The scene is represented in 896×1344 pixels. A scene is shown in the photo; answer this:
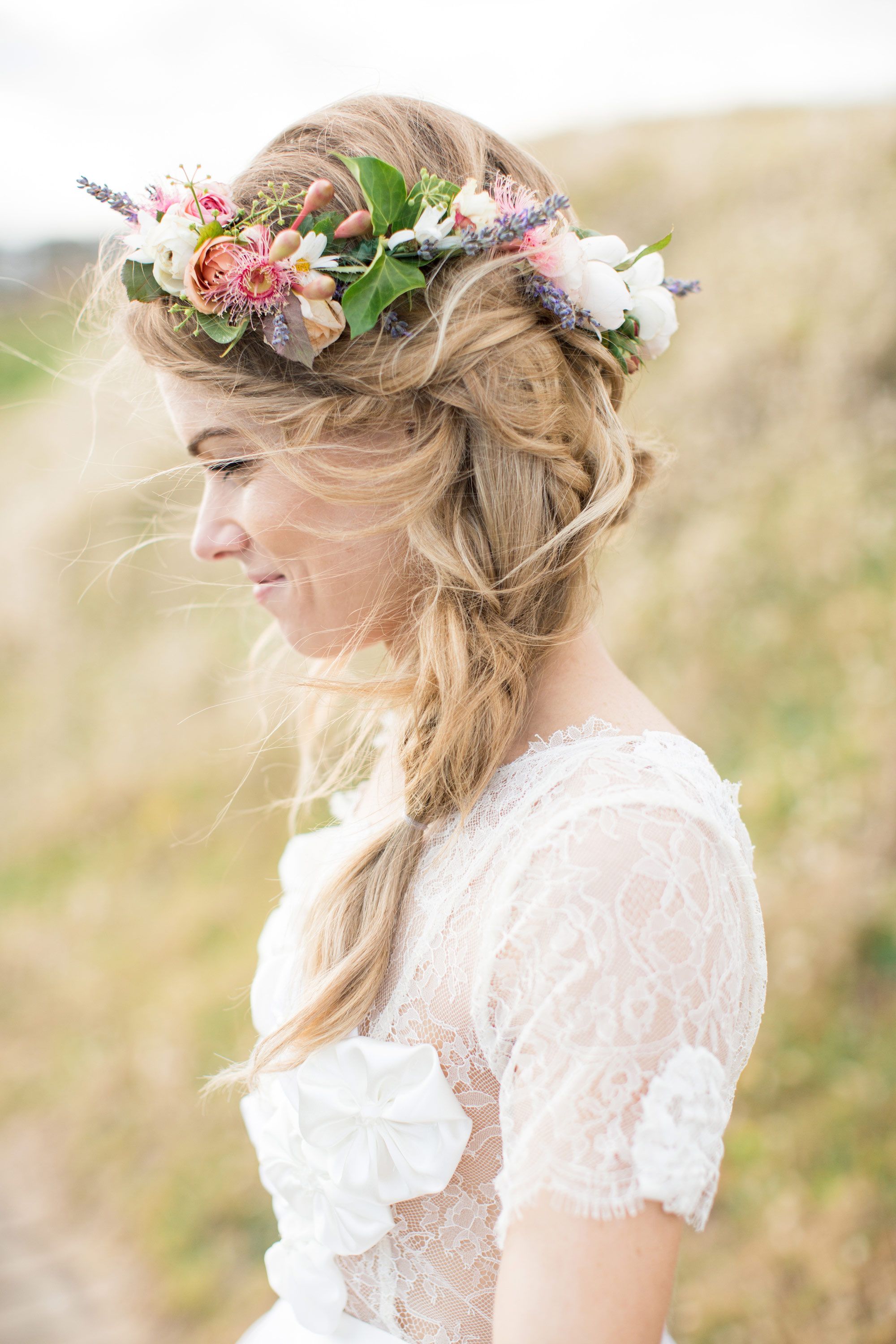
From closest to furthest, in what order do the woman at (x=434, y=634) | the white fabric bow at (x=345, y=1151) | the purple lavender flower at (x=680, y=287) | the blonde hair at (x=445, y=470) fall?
the woman at (x=434, y=634), the white fabric bow at (x=345, y=1151), the blonde hair at (x=445, y=470), the purple lavender flower at (x=680, y=287)

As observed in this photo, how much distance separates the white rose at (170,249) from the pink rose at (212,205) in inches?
0.8

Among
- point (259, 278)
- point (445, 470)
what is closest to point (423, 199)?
point (259, 278)

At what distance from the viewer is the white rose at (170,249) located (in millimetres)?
1497

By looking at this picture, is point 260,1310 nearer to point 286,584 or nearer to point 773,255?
point 286,584

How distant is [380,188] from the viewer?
139cm

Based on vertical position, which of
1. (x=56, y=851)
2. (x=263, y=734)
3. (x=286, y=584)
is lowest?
(x=56, y=851)

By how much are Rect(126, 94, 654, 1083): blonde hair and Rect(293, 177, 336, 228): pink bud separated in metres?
0.05

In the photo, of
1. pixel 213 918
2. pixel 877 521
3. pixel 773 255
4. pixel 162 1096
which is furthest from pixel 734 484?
pixel 162 1096

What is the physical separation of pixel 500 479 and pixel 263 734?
2.32 feet

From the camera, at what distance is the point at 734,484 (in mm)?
5445

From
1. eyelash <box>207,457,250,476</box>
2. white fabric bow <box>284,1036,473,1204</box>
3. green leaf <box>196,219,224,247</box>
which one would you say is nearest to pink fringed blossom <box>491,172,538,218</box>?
green leaf <box>196,219,224,247</box>

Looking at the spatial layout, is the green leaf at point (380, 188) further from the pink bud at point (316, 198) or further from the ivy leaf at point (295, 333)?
the ivy leaf at point (295, 333)

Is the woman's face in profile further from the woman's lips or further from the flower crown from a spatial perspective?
the flower crown

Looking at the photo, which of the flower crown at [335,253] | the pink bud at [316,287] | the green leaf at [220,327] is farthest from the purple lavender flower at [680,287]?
the green leaf at [220,327]
